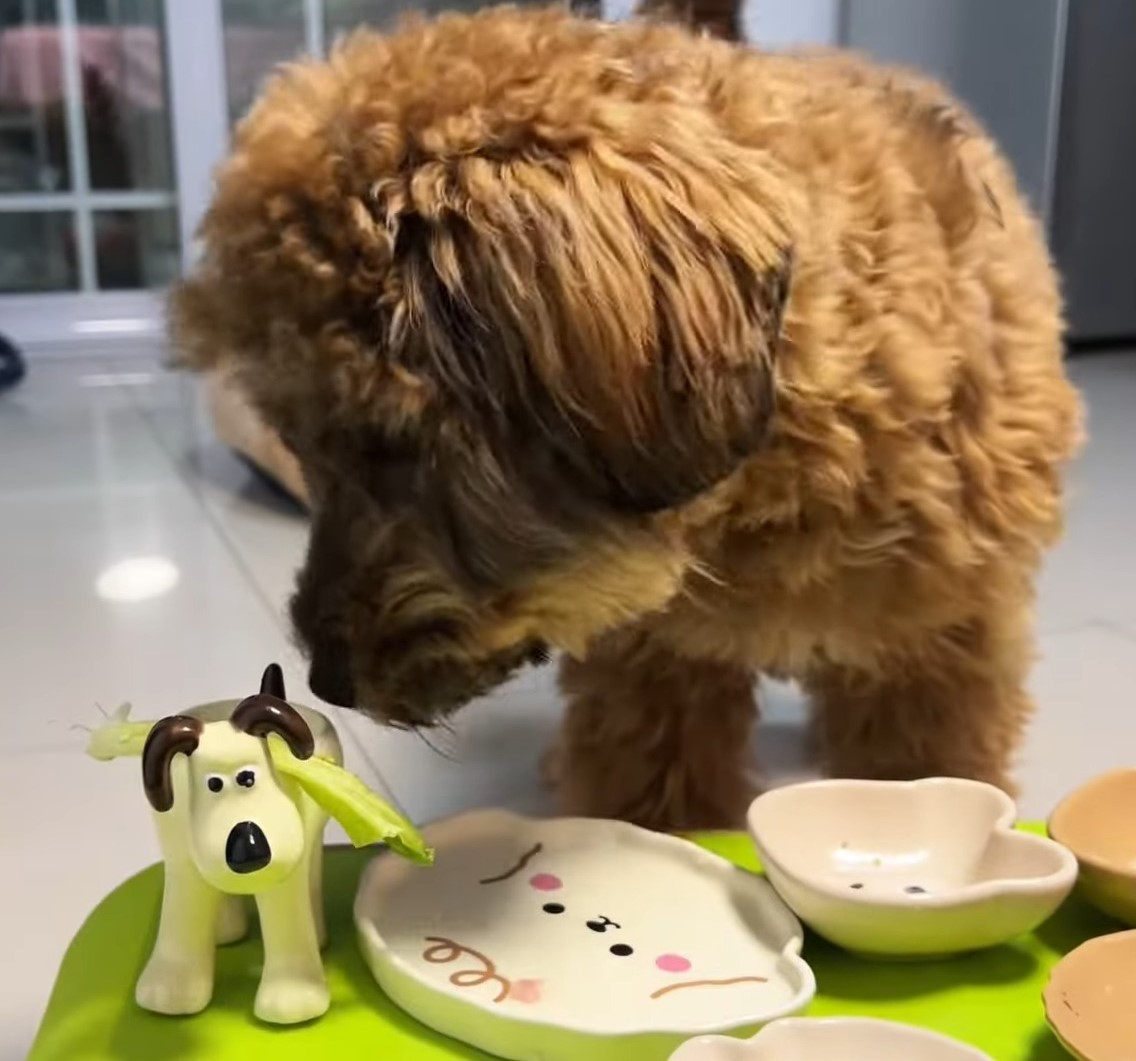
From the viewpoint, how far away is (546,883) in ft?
3.21

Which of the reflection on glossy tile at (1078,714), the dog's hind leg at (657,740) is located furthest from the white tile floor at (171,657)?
the dog's hind leg at (657,740)

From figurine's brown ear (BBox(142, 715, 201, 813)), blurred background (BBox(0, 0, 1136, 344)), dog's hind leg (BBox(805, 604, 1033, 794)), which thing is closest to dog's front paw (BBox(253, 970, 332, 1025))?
figurine's brown ear (BBox(142, 715, 201, 813))

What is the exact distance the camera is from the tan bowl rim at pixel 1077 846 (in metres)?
0.92

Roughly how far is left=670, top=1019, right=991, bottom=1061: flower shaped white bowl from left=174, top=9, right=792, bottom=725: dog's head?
26 centimetres

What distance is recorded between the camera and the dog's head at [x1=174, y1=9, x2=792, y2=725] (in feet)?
2.75

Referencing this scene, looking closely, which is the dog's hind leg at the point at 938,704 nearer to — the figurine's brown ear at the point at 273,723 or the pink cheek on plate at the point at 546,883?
the pink cheek on plate at the point at 546,883

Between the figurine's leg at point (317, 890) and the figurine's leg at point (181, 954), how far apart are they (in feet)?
0.17

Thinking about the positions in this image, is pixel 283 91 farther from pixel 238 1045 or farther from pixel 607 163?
pixel 238 1045

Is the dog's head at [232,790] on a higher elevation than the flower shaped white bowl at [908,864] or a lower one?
higher

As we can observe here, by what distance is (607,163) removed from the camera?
848 millimetres

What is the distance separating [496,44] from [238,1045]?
0.54 meters

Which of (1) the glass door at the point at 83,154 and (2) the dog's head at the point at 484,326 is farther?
(1) the glass door at the point at 83,154

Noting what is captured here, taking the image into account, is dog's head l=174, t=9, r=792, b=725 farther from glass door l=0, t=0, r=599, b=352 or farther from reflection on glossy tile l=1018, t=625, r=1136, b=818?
glass door l=0, t=0, r=599, b=352

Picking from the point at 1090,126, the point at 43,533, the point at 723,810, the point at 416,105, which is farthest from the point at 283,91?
the point at 1090,126
